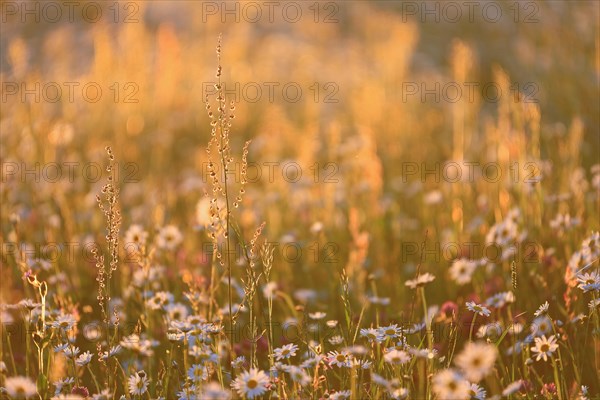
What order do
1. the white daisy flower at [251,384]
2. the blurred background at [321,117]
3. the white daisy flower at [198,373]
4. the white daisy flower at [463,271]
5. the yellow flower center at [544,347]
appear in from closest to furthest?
the white daisy flower at [251,384] < the white daisy flower at [198,373] < the yellow flower center at [544,347] < the white daisy flower at [463,271] < the blurred background at [321,117]

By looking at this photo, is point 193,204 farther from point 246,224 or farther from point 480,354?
point 480,354

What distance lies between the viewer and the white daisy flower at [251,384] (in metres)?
1.69

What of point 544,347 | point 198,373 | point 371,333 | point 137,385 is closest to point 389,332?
point 371,333

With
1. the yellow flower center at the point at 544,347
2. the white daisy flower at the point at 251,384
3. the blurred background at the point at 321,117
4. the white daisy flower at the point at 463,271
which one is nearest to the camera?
→ the white daisy flower at the point at 251,384

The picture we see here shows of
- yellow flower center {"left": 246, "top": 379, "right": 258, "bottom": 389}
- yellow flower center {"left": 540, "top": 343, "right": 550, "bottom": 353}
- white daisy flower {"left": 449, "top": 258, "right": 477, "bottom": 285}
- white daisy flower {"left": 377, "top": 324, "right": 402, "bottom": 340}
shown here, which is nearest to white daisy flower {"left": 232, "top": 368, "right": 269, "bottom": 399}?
yellow flower center {"left": 246, "top": 379, "right": 258, "bottom": 389}

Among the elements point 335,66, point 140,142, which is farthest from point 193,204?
point 335,66

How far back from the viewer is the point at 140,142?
6086 millimetres

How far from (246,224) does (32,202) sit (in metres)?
1.66

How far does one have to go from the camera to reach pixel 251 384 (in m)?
1.73

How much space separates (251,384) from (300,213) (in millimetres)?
2617

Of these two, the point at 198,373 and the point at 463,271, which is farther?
the point at 463,271

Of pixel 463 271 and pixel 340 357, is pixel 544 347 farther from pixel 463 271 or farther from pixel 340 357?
pixel 463 271

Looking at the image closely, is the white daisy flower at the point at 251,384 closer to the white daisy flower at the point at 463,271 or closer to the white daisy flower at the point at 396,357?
the white daisy flower at the point at 396,357

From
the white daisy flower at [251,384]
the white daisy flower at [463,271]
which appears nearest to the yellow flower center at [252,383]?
the white daisy flower at [251,384]
